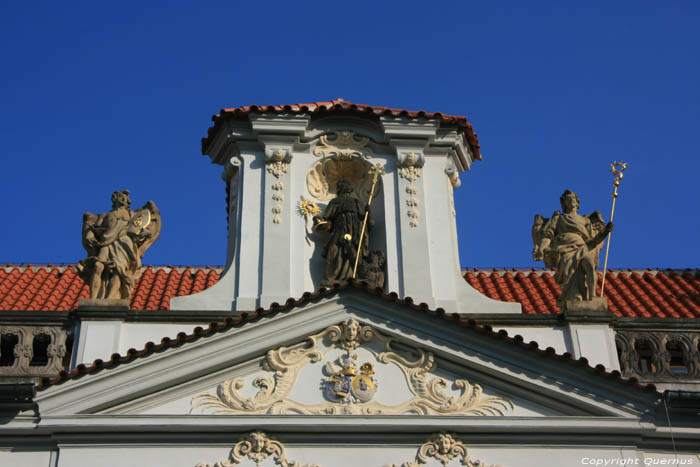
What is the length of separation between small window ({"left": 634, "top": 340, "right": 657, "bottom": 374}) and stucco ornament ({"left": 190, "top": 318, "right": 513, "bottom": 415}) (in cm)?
238

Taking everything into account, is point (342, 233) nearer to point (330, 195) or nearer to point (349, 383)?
point (330, 195)

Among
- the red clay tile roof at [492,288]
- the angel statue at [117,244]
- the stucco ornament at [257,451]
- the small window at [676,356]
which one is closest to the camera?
the stucco ornament at [257,451]

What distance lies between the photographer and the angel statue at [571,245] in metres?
16.1

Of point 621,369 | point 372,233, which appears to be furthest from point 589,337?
point 372,233

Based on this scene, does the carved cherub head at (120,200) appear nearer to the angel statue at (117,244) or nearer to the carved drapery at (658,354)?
the angel statue at (117,244)

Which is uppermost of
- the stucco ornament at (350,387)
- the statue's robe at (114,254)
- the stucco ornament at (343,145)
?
the stucco ornament at (343,145)

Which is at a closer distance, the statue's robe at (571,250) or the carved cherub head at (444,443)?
the carved cherub head at (444,443)

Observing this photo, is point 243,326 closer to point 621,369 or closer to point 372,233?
point 372,233

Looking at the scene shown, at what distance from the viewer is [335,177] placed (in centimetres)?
1833

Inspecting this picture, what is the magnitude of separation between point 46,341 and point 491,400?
5.73 m

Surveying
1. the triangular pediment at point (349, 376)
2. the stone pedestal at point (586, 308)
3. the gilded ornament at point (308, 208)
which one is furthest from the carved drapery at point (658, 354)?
the gilded ornament at point (308, 208)

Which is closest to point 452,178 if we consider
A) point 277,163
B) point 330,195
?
point 330,195

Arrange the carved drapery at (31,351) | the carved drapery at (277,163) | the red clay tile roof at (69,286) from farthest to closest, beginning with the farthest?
the red clay tile roof at (69,286)
the carved drapery at (277,163)
the carved drapery at (31,351)

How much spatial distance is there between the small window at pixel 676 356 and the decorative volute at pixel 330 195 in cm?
212
